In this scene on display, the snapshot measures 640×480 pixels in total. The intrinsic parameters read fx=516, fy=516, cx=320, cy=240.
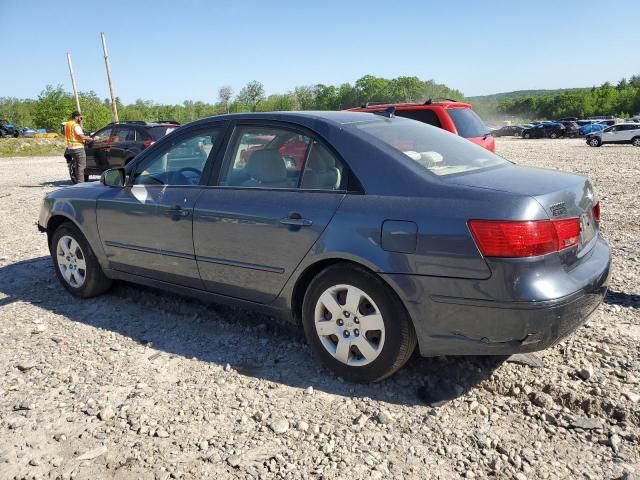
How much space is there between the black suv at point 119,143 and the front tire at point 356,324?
10677 mm

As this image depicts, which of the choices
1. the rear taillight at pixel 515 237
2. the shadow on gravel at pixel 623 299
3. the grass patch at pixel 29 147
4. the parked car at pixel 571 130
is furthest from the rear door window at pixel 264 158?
the parked car at pixel 571 130

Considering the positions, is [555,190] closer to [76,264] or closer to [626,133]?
[76,264]

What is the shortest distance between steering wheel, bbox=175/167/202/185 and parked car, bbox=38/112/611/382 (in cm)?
1

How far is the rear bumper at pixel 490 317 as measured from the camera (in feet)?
8.36

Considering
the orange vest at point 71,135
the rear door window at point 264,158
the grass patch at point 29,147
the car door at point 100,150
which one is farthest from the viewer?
the grass patch at point 29,147

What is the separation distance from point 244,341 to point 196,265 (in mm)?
654

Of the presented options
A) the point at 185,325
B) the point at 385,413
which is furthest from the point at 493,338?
the point at 185,325

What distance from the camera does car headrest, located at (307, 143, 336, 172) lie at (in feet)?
10.4

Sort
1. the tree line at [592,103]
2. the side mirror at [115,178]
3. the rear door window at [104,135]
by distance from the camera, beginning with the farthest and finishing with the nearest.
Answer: the tree line at [592,103] < the rear door window at [104,135] < the side mirror at [115,178]

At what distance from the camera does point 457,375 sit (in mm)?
3172

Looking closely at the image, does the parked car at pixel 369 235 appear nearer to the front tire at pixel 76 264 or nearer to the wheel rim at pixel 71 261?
the front tire at pixel 76 264

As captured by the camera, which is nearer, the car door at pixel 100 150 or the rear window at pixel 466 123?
the rear window at pixel 466 123

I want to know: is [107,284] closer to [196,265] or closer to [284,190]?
[196,265]

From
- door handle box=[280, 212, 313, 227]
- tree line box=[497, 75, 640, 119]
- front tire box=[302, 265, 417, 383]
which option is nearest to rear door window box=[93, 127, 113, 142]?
door handle box=[280, 212, 313, 227]
